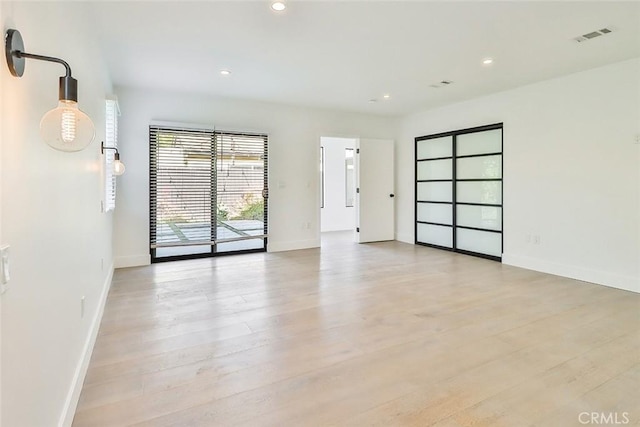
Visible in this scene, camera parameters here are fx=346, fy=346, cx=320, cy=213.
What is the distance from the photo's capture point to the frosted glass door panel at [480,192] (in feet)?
18.2

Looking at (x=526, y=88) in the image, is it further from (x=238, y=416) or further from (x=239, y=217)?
(x=238, y=416)

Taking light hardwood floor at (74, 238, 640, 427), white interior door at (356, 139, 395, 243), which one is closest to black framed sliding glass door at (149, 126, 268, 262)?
light hardwood floor at (74, 238, 640, 427)

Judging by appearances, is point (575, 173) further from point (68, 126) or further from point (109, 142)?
point (109, 142)

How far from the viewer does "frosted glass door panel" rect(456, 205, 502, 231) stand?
5.57 meters

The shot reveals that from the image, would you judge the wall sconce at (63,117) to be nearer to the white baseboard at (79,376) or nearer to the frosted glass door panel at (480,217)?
the white baseboard at (79,376)

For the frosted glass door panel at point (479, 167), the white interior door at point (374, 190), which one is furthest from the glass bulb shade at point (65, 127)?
the white interior door at point (374, 190)

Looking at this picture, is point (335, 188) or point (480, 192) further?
point (335, 188)

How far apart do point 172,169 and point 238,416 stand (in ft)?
14.6

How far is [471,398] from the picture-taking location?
1.93 m

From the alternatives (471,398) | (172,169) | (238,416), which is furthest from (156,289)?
Result: (471,398)

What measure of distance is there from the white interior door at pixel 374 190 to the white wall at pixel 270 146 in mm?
340

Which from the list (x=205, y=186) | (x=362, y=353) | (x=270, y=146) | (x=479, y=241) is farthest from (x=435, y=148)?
(x=362, y=353)

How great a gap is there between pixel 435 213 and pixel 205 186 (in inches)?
168

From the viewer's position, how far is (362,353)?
2.45m
